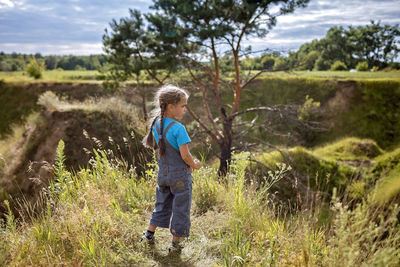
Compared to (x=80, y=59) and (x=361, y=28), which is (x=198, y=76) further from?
(x=80, y=59)

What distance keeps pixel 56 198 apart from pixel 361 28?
4764cm

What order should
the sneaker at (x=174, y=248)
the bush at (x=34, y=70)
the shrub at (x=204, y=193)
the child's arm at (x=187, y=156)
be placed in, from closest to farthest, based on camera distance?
the child's arm at (x=187, y=156), the sneaker at (x=174, y=248), the shrub at (x=204, y=193), the bush at (x=34, y=70)

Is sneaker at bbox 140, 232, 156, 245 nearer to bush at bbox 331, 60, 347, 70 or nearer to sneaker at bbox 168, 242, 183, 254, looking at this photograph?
sneaker at bbox 168, 242, 183, 254

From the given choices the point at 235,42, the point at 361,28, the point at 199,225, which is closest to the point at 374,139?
the point at 235,42

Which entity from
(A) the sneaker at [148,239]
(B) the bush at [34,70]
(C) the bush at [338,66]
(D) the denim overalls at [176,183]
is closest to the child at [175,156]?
(D) the denim overalls at [176,183]

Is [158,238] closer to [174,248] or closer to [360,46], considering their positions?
[174,248]

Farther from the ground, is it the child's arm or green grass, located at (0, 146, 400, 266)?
the child's arm

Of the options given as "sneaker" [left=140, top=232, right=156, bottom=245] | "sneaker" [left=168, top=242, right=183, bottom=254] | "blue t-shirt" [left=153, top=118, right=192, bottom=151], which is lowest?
"sneaker" [left=168, top=242, right=183, bottom=254]

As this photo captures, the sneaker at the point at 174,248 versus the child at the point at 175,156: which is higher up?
the child at the point at 175,156

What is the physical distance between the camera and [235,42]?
10.0 metres

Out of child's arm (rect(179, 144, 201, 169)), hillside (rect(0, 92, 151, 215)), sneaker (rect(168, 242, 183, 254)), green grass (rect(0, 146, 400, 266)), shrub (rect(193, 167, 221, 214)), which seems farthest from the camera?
hillside (rect(0, 92, 151, 215))

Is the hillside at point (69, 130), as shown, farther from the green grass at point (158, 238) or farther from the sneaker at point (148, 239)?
the sneaker at point (148, 239)

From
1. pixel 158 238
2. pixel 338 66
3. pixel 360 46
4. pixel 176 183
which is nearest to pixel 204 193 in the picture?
pixel 158 238

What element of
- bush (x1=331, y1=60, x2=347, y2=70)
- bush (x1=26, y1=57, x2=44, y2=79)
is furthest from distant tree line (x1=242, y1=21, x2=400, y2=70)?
bush (x1=26, y1=57, x2=44, y2=79)
